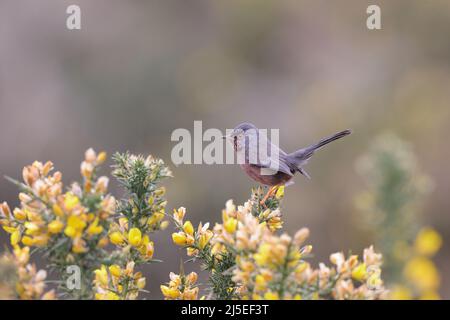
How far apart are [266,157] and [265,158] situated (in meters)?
0.02

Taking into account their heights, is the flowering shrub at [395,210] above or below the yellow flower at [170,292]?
above

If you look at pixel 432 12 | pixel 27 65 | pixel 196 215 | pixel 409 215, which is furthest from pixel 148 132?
pixel 409 215

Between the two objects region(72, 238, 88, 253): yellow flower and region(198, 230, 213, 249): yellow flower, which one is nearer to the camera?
region(72, 238, 88, 253): yellow flower

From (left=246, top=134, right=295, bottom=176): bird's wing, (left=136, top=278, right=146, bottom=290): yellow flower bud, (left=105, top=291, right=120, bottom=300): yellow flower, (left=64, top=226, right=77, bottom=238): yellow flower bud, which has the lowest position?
(left=105, top=291, right=120, bottom=300): yellow flower

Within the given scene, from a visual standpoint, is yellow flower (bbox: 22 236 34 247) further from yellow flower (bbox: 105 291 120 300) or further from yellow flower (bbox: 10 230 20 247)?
yellow flower (bbox: 105 291 120 300)

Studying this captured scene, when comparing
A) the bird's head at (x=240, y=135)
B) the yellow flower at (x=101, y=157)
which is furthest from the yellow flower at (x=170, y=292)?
the bird's head at (x=240, y=135)

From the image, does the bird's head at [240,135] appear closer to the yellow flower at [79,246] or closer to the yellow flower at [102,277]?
the yellow flower at [102,277]

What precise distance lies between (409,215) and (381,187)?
14.5 inches

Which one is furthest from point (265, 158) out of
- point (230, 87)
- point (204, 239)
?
point (230, 87)

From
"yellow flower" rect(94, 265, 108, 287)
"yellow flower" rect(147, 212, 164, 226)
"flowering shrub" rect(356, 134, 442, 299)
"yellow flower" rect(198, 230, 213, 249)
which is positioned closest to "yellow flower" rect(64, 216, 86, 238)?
"yellow flower" rect(94, 265, 108, 287)

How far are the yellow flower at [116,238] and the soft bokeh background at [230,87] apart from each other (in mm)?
8820

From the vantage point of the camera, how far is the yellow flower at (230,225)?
2545 millimetres

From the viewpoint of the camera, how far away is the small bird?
5188 millimetres
